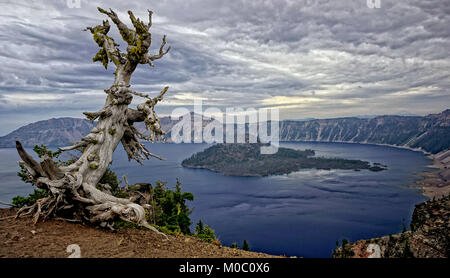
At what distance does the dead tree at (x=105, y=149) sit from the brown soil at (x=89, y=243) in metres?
0.47

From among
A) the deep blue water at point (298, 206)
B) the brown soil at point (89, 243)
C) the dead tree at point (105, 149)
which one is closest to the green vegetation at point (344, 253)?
the brown soil at point (89, 243)

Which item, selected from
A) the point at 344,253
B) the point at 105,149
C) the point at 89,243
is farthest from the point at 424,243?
the point at 89,243

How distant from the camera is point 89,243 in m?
7.45

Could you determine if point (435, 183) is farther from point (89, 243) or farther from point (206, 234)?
point (89, 243)

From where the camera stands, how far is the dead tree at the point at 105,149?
8680 mm

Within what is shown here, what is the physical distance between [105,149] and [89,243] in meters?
4.04

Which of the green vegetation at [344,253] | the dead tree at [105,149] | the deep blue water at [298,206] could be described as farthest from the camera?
the deep blue water at [298,206]

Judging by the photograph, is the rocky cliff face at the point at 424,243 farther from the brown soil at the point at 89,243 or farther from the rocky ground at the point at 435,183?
the rocky ground at the point at 435,183

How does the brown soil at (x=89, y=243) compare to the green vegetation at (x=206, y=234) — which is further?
the green vegetation at (x=206, y=234)

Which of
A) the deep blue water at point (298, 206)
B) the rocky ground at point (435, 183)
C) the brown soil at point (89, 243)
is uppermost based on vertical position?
the brown soil at point (89, 243)

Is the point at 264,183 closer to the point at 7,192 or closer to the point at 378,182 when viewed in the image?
the point at 378,182

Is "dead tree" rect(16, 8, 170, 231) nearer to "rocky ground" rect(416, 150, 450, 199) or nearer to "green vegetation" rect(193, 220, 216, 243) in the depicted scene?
"green vegetation" rect(193, 220, 216, 243)
